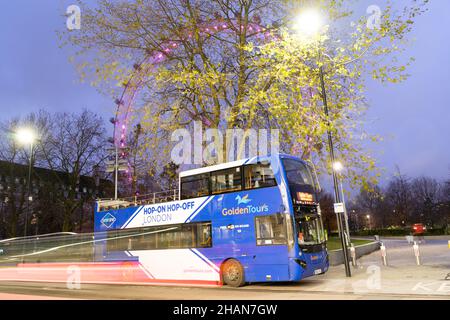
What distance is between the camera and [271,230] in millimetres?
13695

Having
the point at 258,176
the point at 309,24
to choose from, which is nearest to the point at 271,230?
the point at 258,176

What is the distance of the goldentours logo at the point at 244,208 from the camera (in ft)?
45.8

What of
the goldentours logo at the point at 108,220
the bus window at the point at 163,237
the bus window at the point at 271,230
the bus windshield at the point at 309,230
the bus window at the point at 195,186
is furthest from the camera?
the goldentours logo at the point at 108,220

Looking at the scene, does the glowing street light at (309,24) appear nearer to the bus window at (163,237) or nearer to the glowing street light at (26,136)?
the bus window at (163,237)

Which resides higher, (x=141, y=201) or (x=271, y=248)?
(x=141, y=201)

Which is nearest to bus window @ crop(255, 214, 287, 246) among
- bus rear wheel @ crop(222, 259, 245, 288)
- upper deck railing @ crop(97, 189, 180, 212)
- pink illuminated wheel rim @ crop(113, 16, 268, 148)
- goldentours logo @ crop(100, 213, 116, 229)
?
bus rear wheel @ crop(222, 259, 245, 288)

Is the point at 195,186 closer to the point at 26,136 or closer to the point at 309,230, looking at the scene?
the point at 309,230

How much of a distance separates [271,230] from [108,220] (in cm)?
944

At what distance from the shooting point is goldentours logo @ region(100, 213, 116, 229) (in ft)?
62.8

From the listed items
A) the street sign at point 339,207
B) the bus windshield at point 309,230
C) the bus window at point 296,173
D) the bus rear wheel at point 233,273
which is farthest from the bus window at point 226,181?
the street sign at point 339,207

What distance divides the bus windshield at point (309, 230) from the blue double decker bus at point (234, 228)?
35 mm
